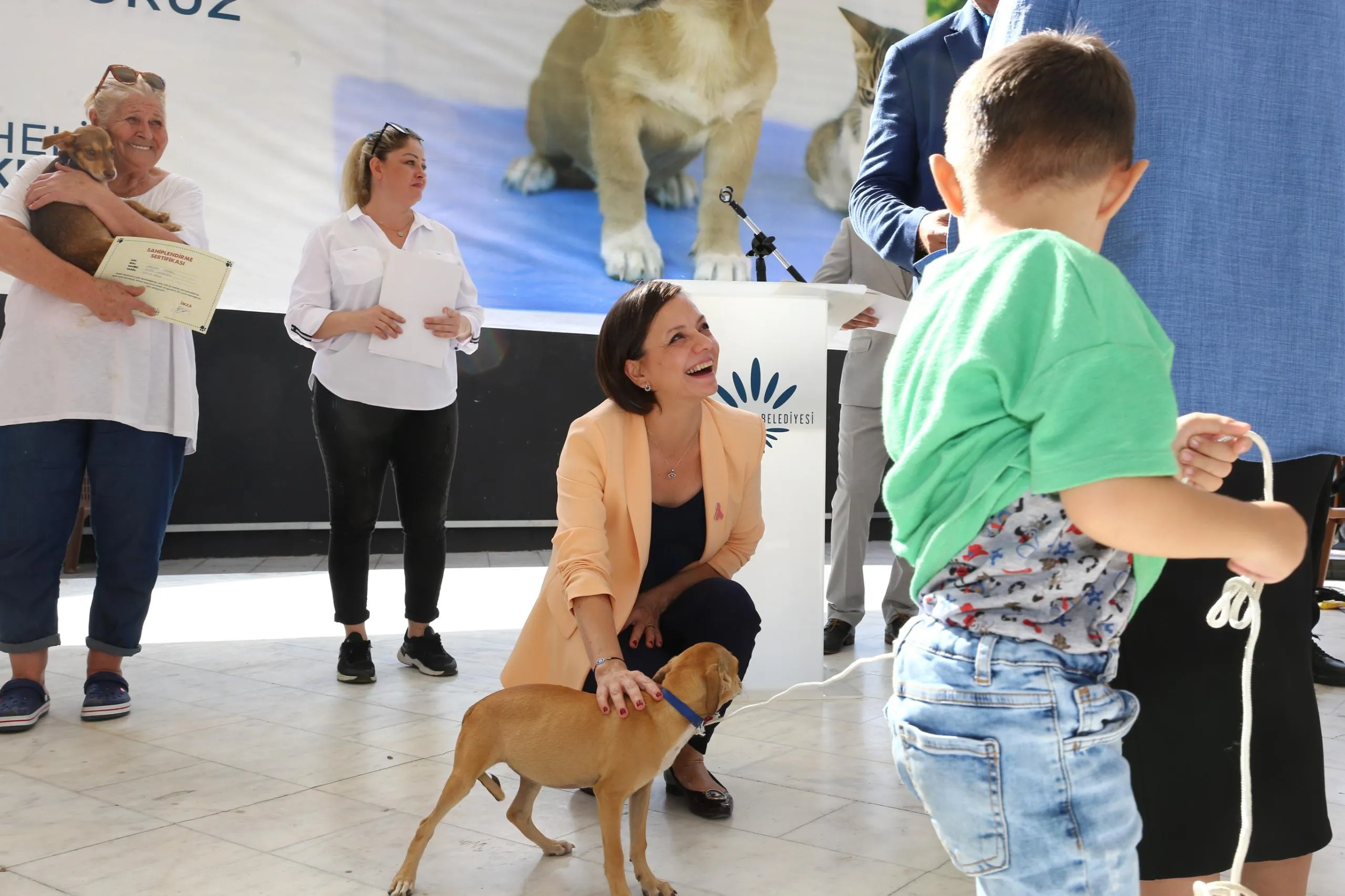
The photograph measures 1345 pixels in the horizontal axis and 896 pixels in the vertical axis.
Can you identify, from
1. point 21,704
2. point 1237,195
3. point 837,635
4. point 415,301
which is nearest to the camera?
point 1237,195

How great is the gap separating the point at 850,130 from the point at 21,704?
5.10 metres

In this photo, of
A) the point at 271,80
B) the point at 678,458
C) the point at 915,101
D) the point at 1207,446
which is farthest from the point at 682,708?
the point at 271,80

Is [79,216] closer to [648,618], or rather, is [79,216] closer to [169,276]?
[169,276]

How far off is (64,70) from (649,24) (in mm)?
2779

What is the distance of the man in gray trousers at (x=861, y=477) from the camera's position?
355 centimetres

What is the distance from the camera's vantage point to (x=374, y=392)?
306 cm

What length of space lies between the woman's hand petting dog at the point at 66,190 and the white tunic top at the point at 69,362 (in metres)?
0.03

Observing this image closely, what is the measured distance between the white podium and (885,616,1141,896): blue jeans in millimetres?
1940

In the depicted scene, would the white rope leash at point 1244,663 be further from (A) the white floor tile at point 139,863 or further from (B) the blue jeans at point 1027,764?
(A) the white floor tile at point 139,863

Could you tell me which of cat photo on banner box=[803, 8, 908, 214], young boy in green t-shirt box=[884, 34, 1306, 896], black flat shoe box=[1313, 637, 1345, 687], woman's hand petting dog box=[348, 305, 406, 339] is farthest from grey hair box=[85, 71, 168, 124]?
cat photo on banner box=[803, 8, 908, 214]

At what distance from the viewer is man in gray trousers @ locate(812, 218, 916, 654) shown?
3.55 m

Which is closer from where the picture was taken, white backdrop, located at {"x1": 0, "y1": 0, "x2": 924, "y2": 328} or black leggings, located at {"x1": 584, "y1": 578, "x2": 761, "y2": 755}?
black leggings, located at {"x1": 584, "y1": 578, "x2": 761, "y2": 755}

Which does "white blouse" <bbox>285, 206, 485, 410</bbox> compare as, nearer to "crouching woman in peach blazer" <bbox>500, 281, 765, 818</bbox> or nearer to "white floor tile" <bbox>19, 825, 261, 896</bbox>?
"crouching woman in peach blazer" <bbox>500, 281, 765, 818</bbox>

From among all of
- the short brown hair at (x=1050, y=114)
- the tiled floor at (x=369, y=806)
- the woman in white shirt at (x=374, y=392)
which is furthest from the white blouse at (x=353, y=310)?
the short brown hair at (x=1050, y=114)
